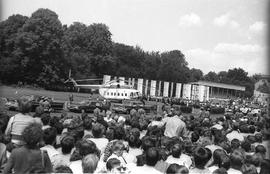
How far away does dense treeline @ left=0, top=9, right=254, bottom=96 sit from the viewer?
2522 inches

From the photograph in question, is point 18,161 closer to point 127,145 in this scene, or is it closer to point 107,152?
point 107,152

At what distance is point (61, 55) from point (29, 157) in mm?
64173

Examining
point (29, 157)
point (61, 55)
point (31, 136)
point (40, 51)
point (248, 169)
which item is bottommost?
point (248, 169)

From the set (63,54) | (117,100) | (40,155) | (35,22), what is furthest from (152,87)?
(40,155)

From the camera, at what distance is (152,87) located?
7962 centimetres

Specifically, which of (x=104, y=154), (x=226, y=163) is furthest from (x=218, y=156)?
(x=104, y=154)

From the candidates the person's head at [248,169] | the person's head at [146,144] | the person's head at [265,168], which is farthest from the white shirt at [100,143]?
the person's head at [265,168]

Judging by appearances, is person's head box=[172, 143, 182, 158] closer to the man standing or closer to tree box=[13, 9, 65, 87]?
the man standing

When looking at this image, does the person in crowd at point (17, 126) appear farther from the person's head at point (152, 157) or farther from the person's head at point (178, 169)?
the person's head at point (178, 169)

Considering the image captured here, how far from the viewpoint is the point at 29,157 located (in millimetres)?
4547

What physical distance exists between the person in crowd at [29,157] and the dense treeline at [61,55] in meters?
59.6

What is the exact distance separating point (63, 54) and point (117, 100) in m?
27.6

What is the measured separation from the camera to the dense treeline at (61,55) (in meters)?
64.1

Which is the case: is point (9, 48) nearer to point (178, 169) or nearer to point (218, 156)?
point (218, 156)
